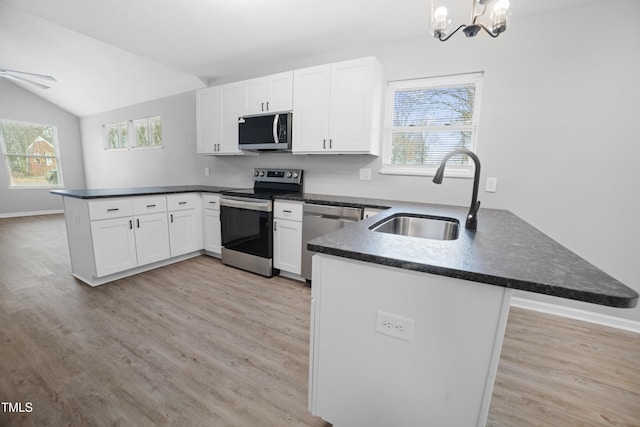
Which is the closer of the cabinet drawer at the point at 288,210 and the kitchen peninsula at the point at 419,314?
the kitchen peninsula at the point at 419,314

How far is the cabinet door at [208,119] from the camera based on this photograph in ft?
11.3

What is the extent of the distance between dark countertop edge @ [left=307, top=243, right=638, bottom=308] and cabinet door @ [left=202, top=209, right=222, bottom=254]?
8.94ft

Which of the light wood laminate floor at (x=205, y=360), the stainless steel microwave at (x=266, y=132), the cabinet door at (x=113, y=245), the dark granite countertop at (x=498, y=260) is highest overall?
the stainless steel microwave at (x=266, y=132)

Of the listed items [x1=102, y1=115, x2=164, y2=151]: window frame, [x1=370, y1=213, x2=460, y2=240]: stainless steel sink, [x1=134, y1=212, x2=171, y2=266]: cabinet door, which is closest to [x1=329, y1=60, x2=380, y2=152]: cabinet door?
[x1=370, y1=213, x2=460, y2=240]: stainless steel sink

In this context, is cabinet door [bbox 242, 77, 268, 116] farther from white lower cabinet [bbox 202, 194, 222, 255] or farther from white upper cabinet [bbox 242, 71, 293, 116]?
white lower cabinet [bbox 202, 194, 222, 255]

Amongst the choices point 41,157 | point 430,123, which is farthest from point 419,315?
point 41,157

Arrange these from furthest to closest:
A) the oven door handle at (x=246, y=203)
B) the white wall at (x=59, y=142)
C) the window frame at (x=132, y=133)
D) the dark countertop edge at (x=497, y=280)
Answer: the white wall at (x=59, y=142), the window frame at (x=132, y=133), the oven door handle at (x=246, y=203), the dark countertop edge at (x=497, y=280)

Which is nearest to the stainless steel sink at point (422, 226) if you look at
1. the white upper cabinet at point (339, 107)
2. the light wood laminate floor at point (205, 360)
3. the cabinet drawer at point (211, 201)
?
the light wood laminate floor at point (205, 360)

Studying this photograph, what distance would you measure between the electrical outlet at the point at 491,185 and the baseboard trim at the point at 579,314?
3.45 ft

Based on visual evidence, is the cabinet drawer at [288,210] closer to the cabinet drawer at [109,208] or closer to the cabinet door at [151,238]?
the cabinet door at [151,238]

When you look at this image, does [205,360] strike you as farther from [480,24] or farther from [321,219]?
[480,24]

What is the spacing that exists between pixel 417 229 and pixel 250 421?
1.48m

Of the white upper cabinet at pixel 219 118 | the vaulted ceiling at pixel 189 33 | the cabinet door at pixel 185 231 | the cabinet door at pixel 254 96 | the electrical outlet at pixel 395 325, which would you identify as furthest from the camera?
the white upper cabinet at pixel 219 118

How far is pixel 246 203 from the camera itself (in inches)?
115
